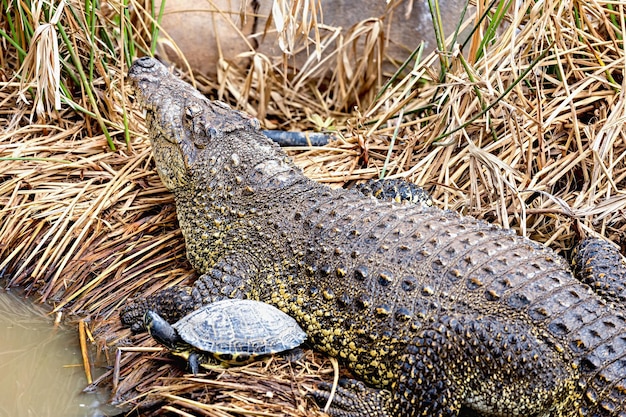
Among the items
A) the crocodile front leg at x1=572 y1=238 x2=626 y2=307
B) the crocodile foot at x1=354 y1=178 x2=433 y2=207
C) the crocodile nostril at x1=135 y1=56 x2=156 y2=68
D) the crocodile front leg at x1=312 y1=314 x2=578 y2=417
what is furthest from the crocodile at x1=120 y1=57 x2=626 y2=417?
the crocodile nostril at x1=135 y1=56 x2=156 y2=68

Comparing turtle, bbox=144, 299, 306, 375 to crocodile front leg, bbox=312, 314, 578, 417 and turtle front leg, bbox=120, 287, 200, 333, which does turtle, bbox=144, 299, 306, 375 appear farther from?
crocodile front leg, bbox=312, 314, 578, 417

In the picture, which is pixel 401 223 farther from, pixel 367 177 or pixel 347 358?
pixel 367 177

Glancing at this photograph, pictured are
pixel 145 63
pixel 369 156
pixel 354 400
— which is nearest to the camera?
pixel 354 400

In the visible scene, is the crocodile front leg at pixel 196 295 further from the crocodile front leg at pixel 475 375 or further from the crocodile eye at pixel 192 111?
the crocodile eye at pixel 192 111

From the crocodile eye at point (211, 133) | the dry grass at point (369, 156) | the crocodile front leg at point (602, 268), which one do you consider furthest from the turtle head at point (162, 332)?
the crocodile front leg at point (602, 268)

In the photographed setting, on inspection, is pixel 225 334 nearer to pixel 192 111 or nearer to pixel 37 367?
pixel 37 367

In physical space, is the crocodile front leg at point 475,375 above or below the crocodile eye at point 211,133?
below

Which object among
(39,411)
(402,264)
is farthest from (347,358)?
(39,411)

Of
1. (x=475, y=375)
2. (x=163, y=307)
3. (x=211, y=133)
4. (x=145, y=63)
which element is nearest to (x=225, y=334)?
(x=163, y=307)
